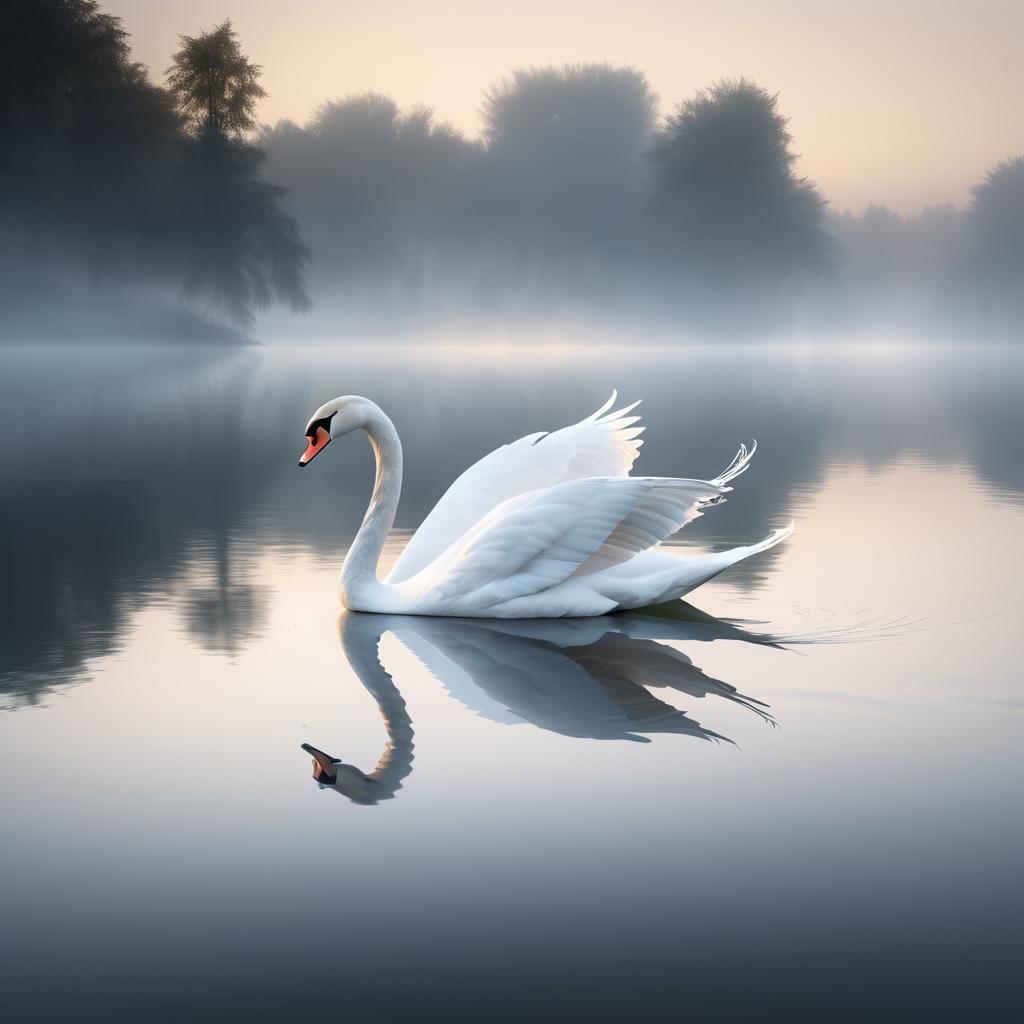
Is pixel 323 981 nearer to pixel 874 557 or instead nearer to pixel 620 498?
pixel 620 498

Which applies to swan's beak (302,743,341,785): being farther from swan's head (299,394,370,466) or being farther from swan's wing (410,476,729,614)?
swan's head (299,394,370,466)

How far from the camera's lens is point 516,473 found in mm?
9586

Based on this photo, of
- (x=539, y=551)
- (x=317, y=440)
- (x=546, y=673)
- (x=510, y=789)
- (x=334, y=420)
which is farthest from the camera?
(x=334, y=420)

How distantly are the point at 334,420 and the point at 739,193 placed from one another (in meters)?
92.4

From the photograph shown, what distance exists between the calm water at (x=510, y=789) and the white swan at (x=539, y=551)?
0.18 meters

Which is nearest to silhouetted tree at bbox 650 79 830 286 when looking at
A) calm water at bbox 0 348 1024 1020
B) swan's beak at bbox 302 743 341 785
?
calm water at bbox 0 348 1024 1020

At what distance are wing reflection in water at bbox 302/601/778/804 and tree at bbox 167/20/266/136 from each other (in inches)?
2659

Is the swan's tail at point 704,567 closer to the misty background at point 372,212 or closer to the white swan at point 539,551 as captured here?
the white swan at point 539,551

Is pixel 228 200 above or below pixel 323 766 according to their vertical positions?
above

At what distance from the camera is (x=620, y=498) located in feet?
26.6

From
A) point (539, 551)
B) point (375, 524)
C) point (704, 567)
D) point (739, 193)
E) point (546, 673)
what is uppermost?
point (739, 193)

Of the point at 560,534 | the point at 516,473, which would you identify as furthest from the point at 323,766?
the point at 516,473

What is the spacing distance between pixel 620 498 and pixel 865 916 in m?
3.97

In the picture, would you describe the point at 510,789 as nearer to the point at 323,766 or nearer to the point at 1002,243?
A: the point at 323,766
